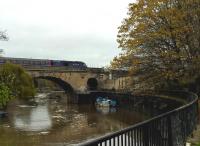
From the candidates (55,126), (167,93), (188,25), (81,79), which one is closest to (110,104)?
(81,79)

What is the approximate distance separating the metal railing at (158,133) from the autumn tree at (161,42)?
18671 mm

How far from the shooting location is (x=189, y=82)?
34188 mm

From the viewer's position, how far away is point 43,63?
94500mm

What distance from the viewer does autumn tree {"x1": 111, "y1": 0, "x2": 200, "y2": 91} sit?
114ft

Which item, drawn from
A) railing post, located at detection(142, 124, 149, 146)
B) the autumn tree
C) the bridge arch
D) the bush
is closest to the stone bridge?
the bridge arch

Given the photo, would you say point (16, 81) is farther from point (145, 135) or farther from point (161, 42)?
point (145, 135)

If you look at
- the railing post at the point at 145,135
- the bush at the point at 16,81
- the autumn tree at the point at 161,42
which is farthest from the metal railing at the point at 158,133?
the bush at the point at 16,81

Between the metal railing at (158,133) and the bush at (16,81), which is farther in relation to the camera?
the bush at (16,81)

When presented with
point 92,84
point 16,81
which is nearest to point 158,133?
point 16,81

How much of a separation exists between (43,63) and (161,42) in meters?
59.9

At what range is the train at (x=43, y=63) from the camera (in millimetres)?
87062

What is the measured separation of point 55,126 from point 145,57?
48.5 ft

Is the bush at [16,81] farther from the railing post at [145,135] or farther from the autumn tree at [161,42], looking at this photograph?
the railing post at [145,135]

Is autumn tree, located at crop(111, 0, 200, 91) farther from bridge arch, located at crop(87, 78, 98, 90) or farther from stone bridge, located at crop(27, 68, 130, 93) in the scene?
bridge arch, located at crop(87, 78, 98, 90)
